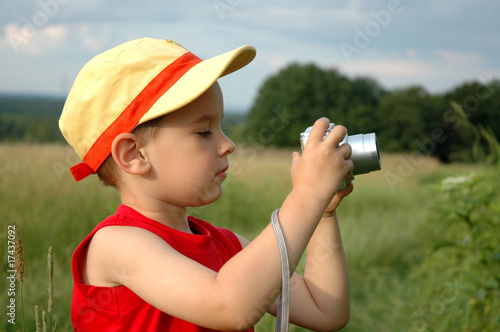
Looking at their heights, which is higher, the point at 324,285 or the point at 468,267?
the point at 324,285

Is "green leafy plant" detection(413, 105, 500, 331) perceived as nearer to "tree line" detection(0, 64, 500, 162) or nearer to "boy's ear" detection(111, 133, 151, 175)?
"boy's ear" detection(111, 133, 151, 175)

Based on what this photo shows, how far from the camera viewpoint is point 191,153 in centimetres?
110

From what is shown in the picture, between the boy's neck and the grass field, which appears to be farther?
the grass field

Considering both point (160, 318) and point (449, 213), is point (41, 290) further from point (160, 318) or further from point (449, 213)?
point (449, 213)

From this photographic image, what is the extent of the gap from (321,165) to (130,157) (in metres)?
0.40

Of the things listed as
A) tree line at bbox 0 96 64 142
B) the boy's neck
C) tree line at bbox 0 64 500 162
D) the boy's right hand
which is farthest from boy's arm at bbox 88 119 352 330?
tree line at bbox 0 64 500 162

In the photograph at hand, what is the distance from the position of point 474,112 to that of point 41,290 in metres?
16.7

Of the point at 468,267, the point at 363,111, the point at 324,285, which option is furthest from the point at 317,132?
the point at 363,111

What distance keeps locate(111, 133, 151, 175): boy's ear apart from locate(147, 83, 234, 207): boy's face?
0.07 ft

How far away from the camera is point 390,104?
12133 mm

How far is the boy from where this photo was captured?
94cm

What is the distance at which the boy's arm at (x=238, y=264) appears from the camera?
36.4 inches

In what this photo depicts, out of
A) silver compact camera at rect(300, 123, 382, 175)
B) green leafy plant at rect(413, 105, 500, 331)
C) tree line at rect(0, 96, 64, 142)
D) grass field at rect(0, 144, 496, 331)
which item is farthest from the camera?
tree line at rect(0, 96, 64, 142)

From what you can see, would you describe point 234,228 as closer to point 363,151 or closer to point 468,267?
point 468,267
